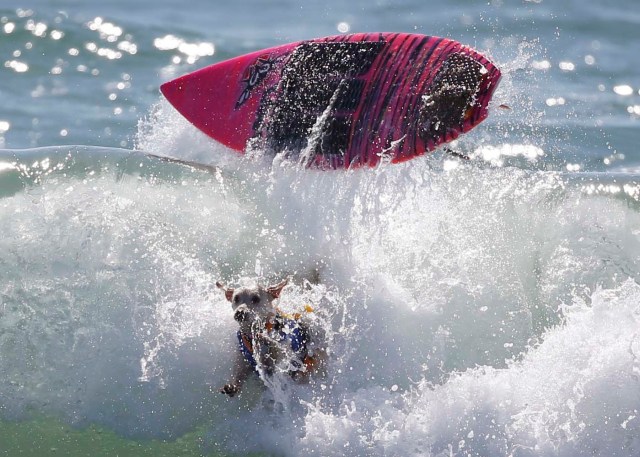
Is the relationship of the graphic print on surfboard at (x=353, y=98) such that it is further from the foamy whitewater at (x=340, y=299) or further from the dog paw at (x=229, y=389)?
the dog paw at (x=229, y=389)

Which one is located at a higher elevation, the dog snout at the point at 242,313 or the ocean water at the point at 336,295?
the dog snout at the point at 242,313

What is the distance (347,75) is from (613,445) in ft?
9.56

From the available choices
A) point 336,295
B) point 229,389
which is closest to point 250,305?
point 229,389

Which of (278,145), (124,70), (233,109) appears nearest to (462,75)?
(278,145)

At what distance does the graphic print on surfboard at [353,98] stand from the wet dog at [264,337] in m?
1.63

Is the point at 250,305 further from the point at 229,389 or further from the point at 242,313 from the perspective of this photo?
the point at 229,389

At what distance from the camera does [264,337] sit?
13.7 ft

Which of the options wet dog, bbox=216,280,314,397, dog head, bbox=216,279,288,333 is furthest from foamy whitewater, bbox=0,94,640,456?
dog head, bbox=216,279,288,333

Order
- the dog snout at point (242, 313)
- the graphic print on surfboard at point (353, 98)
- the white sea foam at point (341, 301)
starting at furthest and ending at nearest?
the graphic print on surfboard at point (353, 98) → the white sea foam at point (341, 301) → the dog snout at point (242, 313)

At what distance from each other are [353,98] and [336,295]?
1535 mm

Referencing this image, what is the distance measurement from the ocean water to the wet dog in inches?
4.6

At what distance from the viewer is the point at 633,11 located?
8.64 metres

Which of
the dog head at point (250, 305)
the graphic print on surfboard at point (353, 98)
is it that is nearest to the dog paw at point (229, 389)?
the dog head at point (250, 305)

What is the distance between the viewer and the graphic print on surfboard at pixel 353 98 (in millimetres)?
5422
